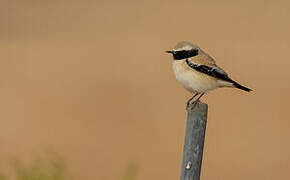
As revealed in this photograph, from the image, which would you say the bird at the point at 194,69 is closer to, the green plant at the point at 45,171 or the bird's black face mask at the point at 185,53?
the bird's black face mask at the point at 185,53

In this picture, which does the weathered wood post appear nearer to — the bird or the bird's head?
the bird

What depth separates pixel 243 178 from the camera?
12.2m

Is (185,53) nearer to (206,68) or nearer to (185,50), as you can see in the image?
(185,50)

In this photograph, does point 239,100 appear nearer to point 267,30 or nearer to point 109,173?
point 109,173

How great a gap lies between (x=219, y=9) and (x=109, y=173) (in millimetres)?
13045

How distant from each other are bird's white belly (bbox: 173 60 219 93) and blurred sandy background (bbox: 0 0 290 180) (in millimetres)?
4861

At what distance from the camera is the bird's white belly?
674 cm

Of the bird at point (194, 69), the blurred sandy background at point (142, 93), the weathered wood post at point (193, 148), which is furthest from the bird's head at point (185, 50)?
the blurred sandy background at point (142, 93)

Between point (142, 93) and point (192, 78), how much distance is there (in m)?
9.20

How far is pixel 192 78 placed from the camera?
22.1 feet

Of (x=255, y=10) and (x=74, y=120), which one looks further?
(x=255, y=10)

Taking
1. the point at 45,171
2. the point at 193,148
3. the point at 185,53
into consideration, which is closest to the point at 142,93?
the point at 45,171

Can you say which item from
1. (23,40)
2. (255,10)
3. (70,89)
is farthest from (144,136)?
(255,10)

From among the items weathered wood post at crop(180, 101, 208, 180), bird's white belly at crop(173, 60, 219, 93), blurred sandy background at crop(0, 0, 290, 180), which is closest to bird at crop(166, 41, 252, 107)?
bird's white belly at crop(173, 60, 219, 93)
